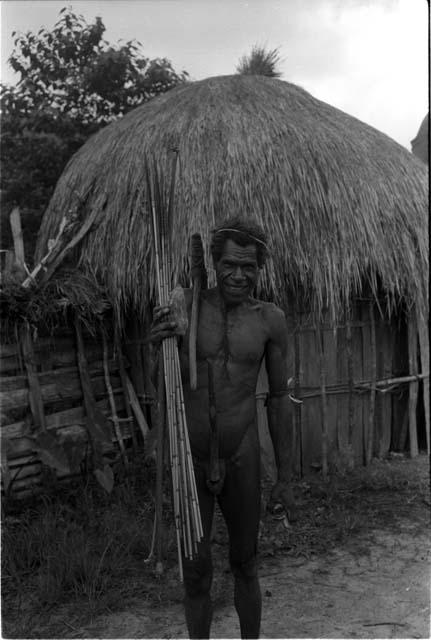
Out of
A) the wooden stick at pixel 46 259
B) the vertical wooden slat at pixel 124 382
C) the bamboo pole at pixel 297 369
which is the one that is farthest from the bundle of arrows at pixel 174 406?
the vertical wooden slat at pixel 124 382

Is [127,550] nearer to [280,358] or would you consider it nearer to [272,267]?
[280,358]

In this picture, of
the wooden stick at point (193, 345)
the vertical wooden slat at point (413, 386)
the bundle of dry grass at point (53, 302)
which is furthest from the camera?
the vertical wooden slat at point (413, 386)

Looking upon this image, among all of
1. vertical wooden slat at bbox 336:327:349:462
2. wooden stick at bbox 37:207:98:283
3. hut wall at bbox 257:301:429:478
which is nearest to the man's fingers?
wooden stick at bbox 37:207:98:283

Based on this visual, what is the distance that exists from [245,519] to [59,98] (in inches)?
316

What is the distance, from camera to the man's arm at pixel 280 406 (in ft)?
8.21

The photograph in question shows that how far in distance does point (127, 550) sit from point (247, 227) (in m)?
2.54

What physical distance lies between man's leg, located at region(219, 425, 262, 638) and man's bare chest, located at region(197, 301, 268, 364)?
1.08ft

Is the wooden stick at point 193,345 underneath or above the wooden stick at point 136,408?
above

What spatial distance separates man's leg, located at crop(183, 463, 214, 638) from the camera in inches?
92.7

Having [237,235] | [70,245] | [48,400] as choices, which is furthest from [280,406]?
[70,245]

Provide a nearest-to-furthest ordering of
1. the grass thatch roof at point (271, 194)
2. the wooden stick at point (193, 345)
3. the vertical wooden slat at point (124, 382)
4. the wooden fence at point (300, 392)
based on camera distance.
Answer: the wooden stick at point (193, 345), the wooden fence at point (300, 392), the grass thatch roof at point (271, 194), the vertical wooden slat at point (124, 382)

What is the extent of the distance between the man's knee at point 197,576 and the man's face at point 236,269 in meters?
1.09

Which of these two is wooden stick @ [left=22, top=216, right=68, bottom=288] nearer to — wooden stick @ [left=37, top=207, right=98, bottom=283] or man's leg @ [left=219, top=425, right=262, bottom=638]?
wooden stick @ [left=37, top=207, right=98, bottom=283]

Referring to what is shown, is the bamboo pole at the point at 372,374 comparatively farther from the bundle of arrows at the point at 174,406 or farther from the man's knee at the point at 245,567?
the bundle of arrows at the point at 174,406
